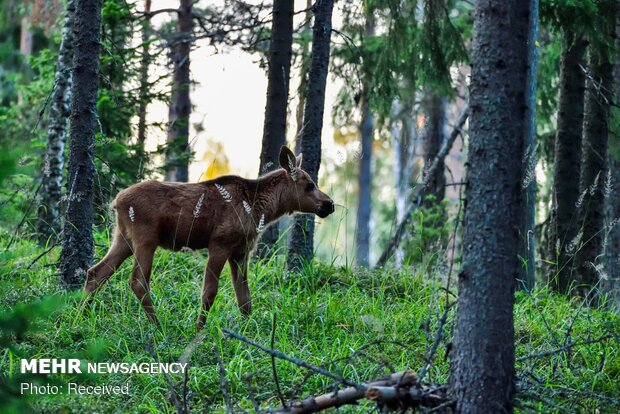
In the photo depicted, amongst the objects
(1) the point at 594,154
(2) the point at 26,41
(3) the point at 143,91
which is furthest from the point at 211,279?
(2) the point at 26,41

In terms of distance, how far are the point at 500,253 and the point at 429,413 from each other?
3.77 feet

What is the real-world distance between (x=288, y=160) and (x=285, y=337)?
7.90 feet

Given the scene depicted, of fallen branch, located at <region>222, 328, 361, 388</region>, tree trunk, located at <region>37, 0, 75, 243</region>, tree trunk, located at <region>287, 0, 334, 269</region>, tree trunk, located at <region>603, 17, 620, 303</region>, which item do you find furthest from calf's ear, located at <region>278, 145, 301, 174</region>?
tree trunk, located at <region>603, 17, 620, 303</region>

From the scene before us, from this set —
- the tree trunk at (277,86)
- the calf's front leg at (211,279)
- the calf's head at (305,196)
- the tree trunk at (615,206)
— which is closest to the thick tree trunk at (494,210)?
the calf's front leg at (211,279)

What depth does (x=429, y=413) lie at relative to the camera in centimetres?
527

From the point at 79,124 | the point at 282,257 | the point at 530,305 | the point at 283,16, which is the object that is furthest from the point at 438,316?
the point at 283,16

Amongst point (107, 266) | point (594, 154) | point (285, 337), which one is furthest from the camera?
point (594, 154)

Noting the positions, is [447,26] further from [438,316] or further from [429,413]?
[429,413]

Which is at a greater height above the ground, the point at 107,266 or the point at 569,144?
the point at 569,144

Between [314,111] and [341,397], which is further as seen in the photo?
[314,111]

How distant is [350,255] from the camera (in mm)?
10562

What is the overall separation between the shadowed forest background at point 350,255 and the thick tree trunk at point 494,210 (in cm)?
1

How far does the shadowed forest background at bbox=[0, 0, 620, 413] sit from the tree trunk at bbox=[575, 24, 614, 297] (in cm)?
3

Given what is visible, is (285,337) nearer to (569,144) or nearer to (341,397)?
(341,397)
